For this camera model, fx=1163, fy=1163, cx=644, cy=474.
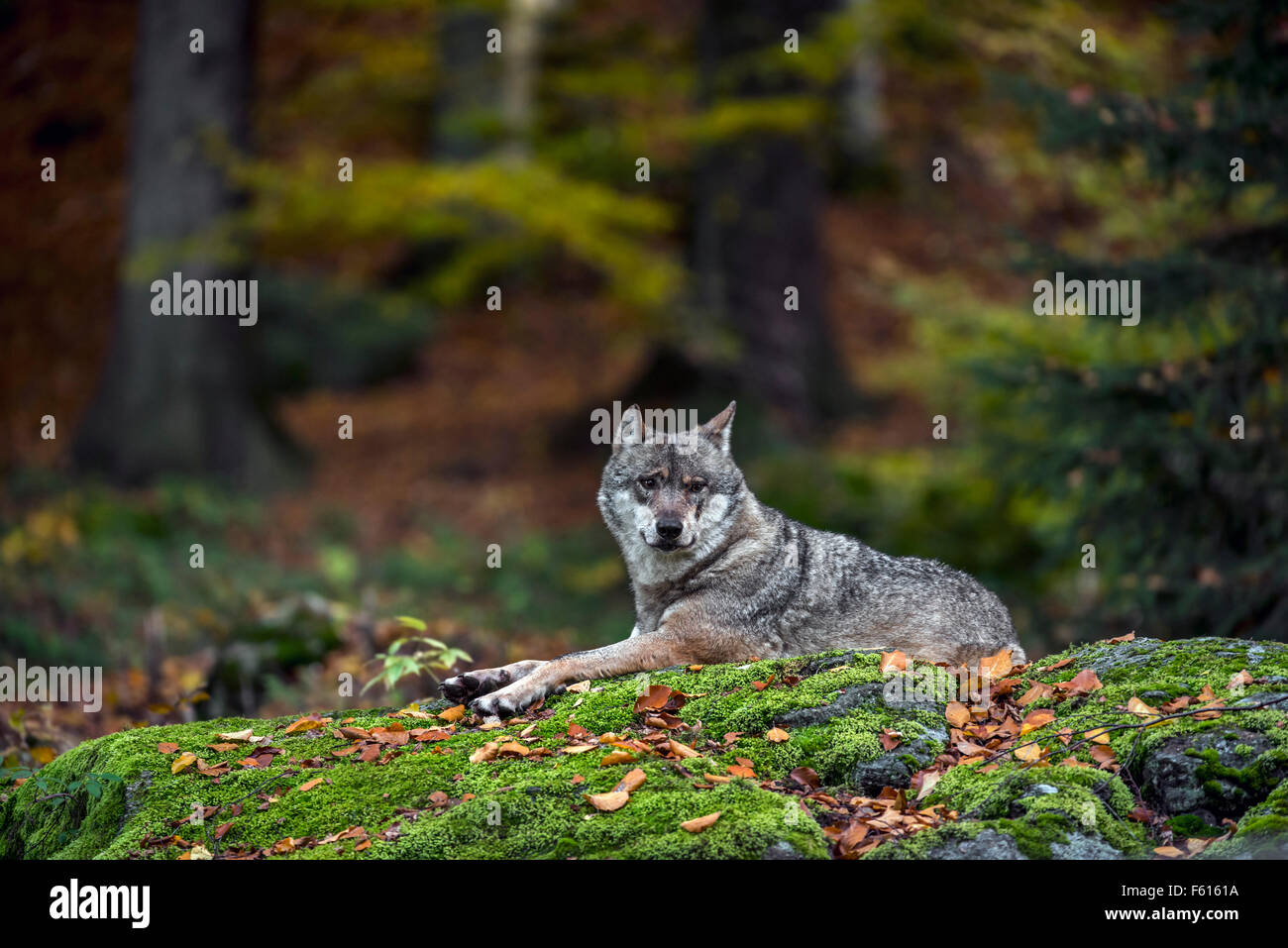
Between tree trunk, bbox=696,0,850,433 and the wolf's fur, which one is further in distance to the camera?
tree trunk, bbox=696,0,850,433

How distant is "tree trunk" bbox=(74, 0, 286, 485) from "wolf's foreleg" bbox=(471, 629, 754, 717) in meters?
13.5

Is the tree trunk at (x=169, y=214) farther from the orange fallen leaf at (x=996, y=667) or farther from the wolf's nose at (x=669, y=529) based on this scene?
the orange fallen leaf at (x=996, y=667)

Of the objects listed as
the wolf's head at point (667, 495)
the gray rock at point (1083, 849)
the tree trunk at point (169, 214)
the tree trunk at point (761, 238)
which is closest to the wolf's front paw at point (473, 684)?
the wolf's head at point (667, 495)

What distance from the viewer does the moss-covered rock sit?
4719 mm

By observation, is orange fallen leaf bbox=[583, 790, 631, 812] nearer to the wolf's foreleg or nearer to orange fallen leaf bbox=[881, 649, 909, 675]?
the wolf's foreleg

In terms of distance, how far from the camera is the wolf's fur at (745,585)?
6922 millimetres

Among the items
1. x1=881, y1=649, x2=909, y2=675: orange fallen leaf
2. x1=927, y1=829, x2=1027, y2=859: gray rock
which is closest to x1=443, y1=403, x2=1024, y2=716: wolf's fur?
x1=881, y1=649, x2=909, y2=675: orange fallen leaf

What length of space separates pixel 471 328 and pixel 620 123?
10.6m

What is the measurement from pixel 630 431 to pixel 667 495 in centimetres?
73

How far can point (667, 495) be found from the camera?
23.1 feet

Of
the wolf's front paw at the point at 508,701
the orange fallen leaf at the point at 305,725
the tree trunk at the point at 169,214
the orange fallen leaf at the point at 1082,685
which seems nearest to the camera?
the orange fallen leaf at the point at 1082,685

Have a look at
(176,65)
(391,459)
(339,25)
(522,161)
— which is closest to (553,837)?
(522,161)

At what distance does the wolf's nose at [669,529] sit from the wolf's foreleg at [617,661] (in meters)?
0.57

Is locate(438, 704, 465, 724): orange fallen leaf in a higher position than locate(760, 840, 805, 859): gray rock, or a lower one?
higher
